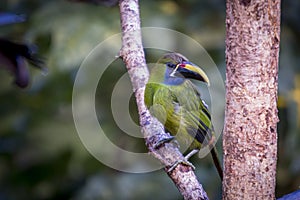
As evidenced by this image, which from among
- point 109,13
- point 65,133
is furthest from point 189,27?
point 65,133

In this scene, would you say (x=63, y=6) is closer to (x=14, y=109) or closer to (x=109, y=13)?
(x=109, y=13)

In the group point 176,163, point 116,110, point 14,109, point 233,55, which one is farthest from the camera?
point 14,109

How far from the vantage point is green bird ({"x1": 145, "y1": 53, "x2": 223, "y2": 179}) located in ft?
4.44

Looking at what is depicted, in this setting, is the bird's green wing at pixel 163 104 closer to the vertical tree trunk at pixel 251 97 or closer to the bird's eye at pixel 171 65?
the bird's eye at pixel 171 65

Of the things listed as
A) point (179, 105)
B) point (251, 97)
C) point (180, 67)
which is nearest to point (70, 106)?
point (179, 105)

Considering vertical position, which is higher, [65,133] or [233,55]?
[233,55]

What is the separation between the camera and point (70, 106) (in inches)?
90.0

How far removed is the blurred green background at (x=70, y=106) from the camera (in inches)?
76.8

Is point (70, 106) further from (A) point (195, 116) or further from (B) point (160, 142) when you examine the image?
(B) point (160, 142)

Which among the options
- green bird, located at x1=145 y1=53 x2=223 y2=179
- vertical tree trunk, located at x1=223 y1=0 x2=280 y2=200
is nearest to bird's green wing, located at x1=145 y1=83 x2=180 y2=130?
green bird, located at x1=145 y1=53 x2=223 y2=179

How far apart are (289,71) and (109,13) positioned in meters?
0.59

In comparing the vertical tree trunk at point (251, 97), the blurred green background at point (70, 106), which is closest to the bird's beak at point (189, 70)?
the vertical tree trunk at point (251, 97)

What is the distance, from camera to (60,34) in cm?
192

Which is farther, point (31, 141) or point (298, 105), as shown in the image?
point (31, 141)
